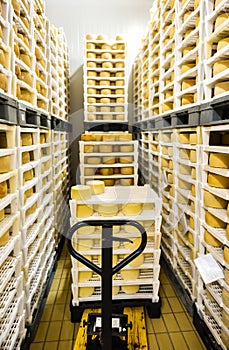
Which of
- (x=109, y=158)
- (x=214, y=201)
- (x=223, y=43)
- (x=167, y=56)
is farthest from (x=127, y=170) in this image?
(x=223, y=43)

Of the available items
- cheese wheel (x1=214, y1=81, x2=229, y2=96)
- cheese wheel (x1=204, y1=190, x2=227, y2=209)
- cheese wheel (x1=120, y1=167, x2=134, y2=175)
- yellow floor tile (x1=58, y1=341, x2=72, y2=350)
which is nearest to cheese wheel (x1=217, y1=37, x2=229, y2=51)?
cheese wheel (x1=214, y1=81, x2=229, y2=96)

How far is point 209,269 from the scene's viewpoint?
6.13ft

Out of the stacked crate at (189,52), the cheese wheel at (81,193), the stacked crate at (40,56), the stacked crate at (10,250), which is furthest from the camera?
the stacked crate at (40,56)

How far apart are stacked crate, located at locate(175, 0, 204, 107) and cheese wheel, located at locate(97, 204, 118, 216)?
39.2 inches

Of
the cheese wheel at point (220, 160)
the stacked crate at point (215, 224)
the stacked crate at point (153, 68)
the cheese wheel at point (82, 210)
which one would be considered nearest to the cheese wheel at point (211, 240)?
the stacked crate at point (215, 224)

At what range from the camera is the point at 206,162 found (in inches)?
82.7

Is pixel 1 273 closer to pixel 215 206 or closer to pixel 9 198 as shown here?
pixel 9 198

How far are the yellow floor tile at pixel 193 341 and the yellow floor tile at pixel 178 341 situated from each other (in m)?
0.03

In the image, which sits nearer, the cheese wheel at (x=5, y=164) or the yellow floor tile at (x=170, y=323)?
the cheese wheel at (x=5, y=164)

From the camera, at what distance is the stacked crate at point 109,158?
3.52 meters

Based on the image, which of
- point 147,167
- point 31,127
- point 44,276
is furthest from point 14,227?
point 147,167

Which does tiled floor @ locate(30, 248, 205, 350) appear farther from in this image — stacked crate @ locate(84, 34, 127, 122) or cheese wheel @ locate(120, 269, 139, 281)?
stacked crate @ locate(84, 34, 127, 122)

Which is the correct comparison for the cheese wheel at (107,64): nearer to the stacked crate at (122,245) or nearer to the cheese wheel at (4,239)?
the stacked crate at (122,245)

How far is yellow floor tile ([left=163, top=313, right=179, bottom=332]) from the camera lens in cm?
231
